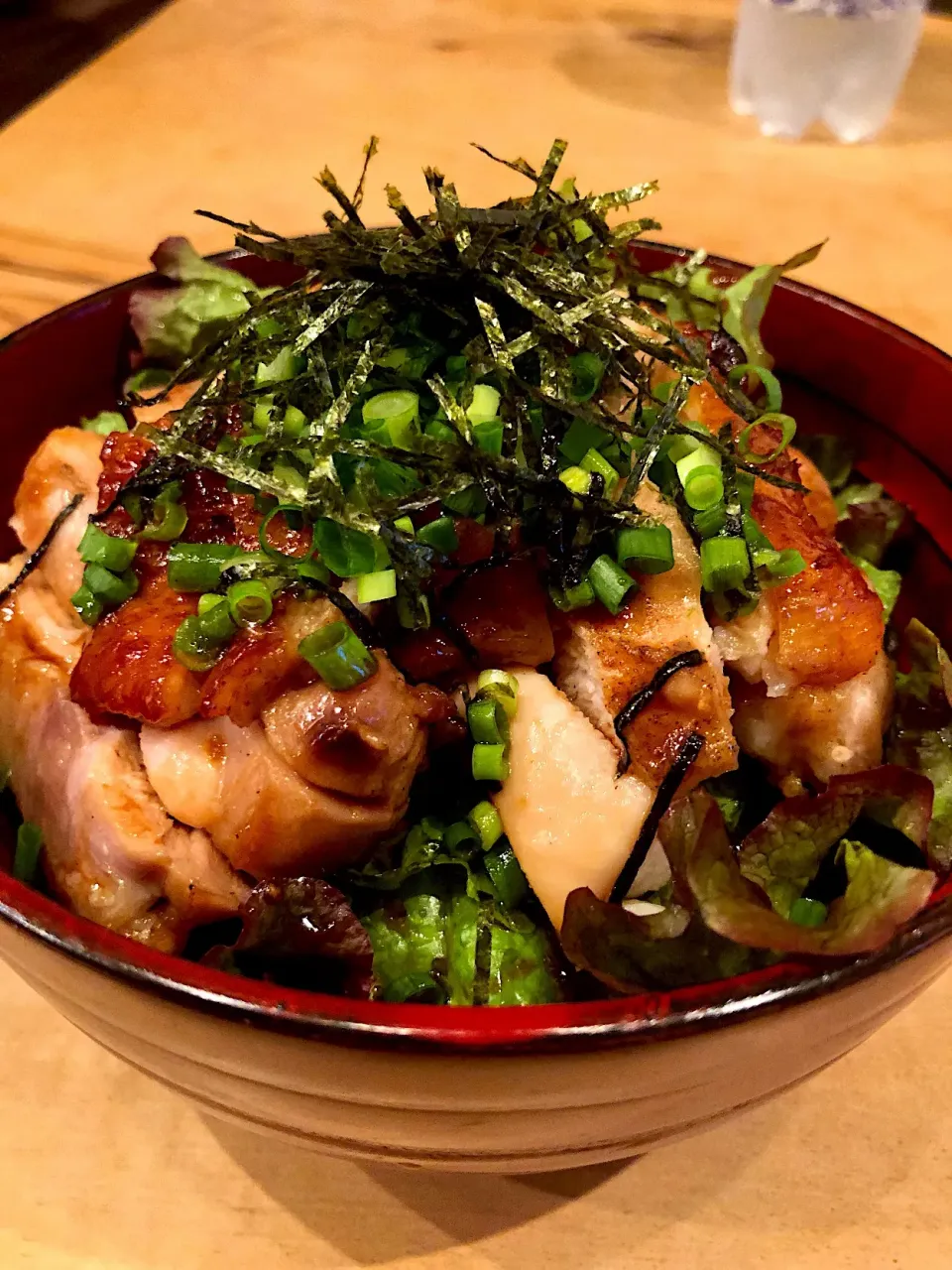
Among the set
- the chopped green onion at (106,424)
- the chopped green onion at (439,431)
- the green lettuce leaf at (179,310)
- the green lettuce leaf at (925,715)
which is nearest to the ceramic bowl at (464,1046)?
the green lettuce leaf at (925,715)

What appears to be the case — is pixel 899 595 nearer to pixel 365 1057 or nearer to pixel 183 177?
pixel 365 1057

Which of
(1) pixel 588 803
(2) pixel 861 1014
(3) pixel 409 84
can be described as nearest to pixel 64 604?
(1) pixel 588 803

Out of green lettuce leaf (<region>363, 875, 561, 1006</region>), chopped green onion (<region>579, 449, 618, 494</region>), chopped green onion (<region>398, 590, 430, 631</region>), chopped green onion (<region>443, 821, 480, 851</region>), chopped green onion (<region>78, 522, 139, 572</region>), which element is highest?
chopped green onion (<region>579, 449, 618, 494</region>)

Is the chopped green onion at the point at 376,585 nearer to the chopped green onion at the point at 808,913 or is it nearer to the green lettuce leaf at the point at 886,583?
the chopped green onion at the point at 808,913

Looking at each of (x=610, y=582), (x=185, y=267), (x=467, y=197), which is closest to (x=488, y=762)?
(x=610, y=582)

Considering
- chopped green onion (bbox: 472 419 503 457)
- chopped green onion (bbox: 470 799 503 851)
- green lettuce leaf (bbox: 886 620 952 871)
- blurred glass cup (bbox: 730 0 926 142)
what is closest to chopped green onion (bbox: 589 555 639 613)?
chopped green onion (bbox: 472 419 503 457)

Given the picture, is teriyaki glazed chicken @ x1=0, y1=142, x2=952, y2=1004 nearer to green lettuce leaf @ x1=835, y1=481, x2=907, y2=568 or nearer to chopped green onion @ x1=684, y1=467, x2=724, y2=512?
chopped green onion @ x1=684, y1=467, x2=724, y2=512

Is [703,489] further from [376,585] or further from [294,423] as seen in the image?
[294,423]
